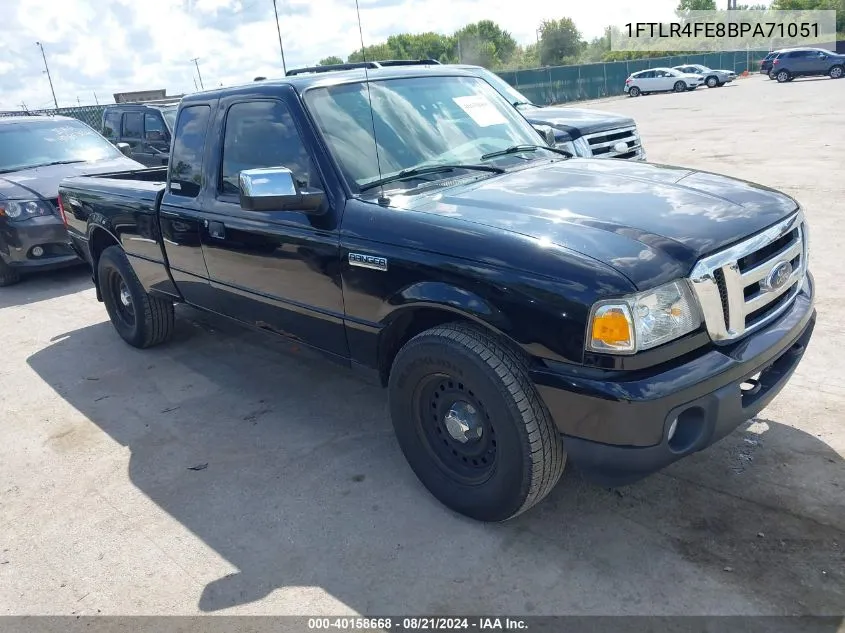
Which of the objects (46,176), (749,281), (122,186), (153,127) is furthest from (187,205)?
(153,127)

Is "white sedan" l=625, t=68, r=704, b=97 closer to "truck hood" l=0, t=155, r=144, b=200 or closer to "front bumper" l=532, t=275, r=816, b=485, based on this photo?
"truck hood" l=0, t=155, r=144, b=200

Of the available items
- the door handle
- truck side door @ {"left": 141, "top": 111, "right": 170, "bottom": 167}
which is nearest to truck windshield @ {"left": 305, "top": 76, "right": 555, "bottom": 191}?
the door handle

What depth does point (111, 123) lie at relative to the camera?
1277cm

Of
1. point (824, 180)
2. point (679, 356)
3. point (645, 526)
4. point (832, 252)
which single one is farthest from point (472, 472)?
point (824, 180)

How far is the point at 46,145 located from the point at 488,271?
848 cm

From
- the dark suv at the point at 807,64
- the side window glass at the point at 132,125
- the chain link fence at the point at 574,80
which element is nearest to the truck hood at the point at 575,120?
the side window glass at the point at 132,125

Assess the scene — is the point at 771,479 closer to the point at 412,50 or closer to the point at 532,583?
the point at 532,583

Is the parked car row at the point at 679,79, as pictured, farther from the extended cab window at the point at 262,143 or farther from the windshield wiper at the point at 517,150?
the extended cab window at the point at 262,143

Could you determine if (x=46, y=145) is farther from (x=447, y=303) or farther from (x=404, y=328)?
(x=447, y=303)

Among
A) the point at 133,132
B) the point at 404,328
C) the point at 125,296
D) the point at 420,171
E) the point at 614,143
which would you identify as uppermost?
the point at 133,132

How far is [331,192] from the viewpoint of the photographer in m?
3.39

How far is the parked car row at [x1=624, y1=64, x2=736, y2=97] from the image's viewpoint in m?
39.5

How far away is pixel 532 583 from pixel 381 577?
0.62 m

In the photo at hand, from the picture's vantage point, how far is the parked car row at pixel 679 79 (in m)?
39.5
